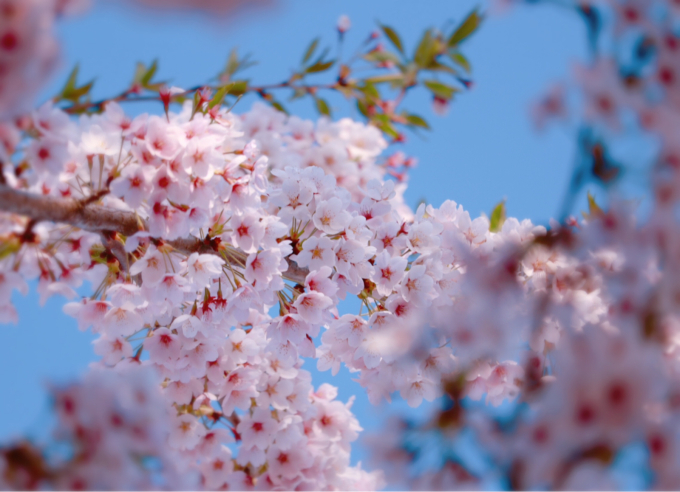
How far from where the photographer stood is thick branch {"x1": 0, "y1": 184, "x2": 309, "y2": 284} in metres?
1.12

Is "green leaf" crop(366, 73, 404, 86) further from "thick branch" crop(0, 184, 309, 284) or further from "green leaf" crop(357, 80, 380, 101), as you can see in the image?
"thick branch" crop(0, 184, 309, 284)

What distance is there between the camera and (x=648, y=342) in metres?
0.74

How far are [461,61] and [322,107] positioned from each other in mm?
926

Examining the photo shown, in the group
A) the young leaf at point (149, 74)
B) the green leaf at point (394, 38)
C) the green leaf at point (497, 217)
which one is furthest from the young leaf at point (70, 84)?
the green leaf at point (497, 217)

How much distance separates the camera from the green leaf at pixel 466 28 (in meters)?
2.30

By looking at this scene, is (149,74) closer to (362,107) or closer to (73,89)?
(73,89)

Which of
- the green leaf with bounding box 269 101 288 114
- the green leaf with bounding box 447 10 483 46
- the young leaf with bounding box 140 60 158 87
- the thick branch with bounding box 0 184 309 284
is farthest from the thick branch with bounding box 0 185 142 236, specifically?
the green leaf with bounding box 447 10 483 46

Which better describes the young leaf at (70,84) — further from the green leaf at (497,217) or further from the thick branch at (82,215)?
the green leaf at (497,217)

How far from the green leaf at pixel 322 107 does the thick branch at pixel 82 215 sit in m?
1.49

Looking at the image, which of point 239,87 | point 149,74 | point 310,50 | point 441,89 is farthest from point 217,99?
point 441,89

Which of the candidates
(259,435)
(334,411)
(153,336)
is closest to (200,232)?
(153,336)

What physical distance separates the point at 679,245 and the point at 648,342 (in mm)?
187

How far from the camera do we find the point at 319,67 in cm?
257

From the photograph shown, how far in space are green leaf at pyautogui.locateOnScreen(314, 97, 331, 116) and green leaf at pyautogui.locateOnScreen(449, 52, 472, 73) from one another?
0.85 metres
